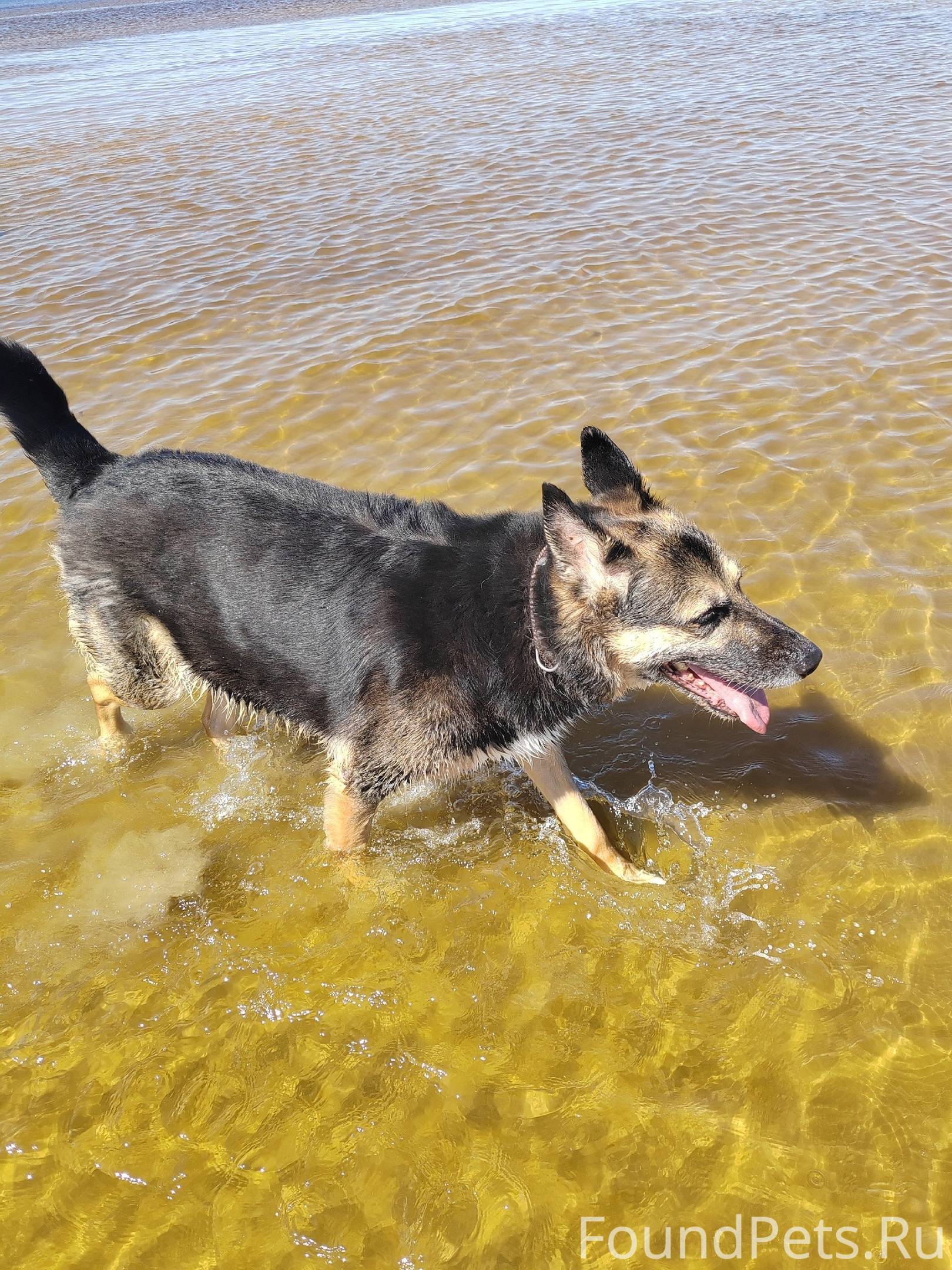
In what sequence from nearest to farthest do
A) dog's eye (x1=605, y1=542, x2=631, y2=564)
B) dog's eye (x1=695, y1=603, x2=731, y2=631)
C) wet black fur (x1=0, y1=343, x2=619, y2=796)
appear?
dog's eye (x1=605, y1=542, x2=631, y2=564) < dog's eye (x1=695, y1=603, x2=731, y2=631) < wet black fur (x1=0, y1=343, x2=619, y2=796)

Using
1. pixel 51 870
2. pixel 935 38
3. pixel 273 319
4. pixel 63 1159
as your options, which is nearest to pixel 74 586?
pixel 51 870

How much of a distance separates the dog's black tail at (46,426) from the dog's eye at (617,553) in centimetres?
277

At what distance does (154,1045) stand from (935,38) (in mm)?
26104

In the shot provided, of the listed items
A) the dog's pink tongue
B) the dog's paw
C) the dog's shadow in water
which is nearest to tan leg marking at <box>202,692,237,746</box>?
the dog's shadow in water

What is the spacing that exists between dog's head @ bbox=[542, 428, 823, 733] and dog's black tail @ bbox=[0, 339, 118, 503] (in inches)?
101

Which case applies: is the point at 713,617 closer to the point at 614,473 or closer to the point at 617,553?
the point at 617,553

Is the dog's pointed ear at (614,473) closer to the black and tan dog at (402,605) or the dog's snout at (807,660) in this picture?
the black and tan dog at (402,605)

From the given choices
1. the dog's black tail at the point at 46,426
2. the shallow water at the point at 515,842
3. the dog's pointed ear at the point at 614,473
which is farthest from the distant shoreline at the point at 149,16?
the dog's pointed ear at the point at 614,473

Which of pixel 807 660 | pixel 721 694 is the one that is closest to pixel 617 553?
pixel 721 694

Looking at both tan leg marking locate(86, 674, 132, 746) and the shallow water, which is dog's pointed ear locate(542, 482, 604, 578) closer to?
the shallow water

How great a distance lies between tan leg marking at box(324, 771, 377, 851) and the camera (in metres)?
4.43

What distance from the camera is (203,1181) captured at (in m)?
3.46

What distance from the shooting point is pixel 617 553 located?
3836 mm

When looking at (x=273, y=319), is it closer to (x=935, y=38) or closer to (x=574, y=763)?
(x=574, y=763)
